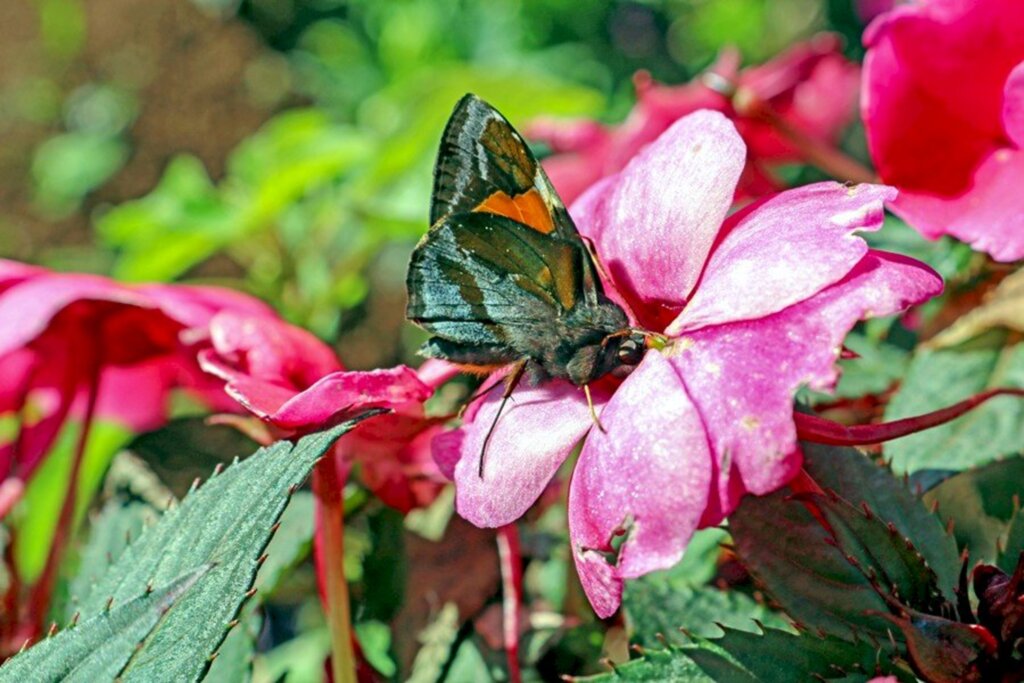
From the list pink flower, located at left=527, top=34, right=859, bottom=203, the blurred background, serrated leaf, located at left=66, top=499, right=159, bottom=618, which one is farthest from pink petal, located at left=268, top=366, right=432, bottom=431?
the blurred background

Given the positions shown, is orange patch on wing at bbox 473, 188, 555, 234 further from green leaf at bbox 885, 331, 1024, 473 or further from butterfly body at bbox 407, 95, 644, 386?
green leaf at bbox 885, 331, 1024, 473

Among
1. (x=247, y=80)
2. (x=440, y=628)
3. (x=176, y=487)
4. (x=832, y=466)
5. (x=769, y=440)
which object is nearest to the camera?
(x=769, y=440)

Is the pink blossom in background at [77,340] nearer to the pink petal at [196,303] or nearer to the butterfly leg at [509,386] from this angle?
the pink petal at [196,303]

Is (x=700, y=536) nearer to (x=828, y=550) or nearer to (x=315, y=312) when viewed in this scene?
(x=828, y=550)

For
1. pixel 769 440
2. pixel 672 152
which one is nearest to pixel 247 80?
pixel 672 152

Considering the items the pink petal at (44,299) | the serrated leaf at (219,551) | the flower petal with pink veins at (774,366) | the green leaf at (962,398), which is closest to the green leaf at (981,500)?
the green leaf at (962,398)

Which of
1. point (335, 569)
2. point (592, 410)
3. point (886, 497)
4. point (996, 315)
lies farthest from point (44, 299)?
point (996, 315)

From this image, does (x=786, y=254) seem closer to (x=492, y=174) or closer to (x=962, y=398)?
(x=492, y=174)

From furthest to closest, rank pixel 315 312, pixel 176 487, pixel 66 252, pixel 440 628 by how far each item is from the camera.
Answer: pixel 66 252 < pixel 315 312 < pixel 176 487 < pixel 440 628

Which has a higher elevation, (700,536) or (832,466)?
(832,466)
